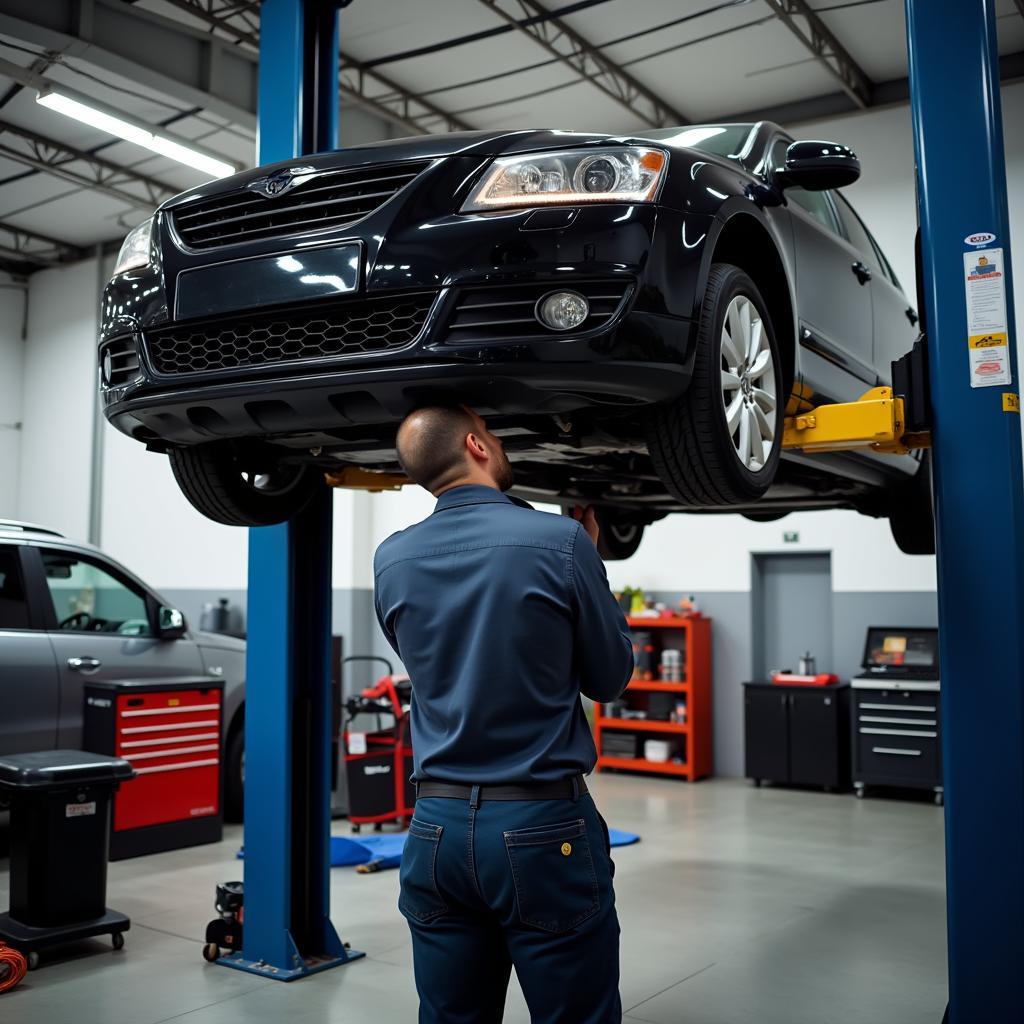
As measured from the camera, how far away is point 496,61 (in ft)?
26.8

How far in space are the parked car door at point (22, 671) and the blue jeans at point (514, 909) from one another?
155 inches

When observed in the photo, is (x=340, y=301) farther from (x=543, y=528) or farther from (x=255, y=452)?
(x=255, y=452)

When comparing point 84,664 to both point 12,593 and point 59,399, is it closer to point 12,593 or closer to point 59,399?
point 12,593

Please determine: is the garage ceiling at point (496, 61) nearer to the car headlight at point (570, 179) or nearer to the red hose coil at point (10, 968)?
the car headlight at point (570, 179)

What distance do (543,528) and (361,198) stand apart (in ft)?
3.17

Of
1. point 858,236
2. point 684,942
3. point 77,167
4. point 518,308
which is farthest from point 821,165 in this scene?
point 77,167

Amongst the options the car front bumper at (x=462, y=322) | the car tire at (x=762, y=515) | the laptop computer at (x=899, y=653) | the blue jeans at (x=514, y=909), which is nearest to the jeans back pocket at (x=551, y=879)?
the blue jeans at (x=514, y=909)

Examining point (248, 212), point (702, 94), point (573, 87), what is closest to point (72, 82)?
point (573, 87)

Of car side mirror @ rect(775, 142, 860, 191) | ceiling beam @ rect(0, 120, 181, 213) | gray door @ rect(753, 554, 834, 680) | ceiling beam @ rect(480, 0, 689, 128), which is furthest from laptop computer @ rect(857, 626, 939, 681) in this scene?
ceiling beam @ rect(0, 120, 181, 213)

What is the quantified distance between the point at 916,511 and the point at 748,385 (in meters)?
2.31

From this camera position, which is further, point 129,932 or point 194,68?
point 194,68

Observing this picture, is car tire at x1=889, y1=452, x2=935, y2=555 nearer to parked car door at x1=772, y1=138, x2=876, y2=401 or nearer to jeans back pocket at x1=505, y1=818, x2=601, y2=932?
parked car door at x1=772, y1=138, x2=876, y2=401

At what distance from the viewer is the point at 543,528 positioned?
5.89ft

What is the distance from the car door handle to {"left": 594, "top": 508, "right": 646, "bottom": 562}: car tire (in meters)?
2.64
